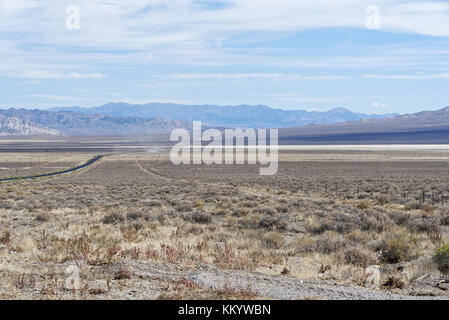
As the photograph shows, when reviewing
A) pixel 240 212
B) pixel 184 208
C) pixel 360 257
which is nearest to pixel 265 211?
pixel 240 212

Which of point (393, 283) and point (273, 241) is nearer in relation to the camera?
point (393, 283)

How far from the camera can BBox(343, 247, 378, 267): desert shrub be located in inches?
Result: 465

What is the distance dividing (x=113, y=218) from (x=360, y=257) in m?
10.3

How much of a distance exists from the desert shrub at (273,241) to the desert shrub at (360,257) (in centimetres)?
264

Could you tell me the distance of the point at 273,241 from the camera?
14703mm

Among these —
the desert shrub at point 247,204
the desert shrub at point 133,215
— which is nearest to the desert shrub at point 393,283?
the desert shrub at point 133,215

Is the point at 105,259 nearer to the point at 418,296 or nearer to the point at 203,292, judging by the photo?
the point at 203,292

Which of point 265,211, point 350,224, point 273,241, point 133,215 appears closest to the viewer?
point 273,241

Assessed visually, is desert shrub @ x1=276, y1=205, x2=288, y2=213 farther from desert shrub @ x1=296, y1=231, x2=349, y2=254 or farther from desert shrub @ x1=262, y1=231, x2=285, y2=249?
desert shrub @ x1=296, y1=231, x2=349, y2=254

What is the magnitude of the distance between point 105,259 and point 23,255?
2247 mm

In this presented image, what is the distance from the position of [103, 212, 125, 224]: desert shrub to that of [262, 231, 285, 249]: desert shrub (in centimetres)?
646

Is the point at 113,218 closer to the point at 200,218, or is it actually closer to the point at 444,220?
the point at 200,218

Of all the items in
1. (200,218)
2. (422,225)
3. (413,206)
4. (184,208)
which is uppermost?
(422,225)

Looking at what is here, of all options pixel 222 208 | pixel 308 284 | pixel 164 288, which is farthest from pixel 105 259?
pixel 222 208
